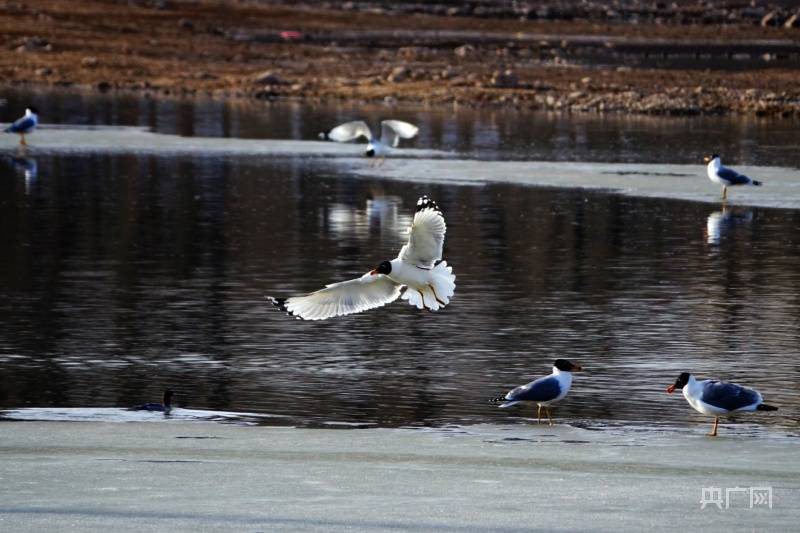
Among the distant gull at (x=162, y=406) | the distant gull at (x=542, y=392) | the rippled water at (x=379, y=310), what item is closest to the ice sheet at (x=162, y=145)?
the rippled water at (x=379, y=310)

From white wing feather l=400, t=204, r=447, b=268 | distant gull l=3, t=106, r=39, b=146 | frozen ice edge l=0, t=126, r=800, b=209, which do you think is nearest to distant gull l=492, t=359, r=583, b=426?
white wing feather l=400, t=204, r=447, b=268

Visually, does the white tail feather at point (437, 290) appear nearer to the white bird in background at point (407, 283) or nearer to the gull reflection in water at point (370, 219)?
the white bird in background at point (407, 283)

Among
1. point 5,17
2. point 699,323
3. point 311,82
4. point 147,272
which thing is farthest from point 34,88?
point 699,323

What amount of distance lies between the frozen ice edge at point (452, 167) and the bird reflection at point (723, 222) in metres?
0.67

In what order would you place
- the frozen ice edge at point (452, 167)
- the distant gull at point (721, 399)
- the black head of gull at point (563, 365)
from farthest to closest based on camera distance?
1. the frozen ice edge at point (452, 167)
2. the black head of gull at point (563, 365)
3. the distant gull at point (721, 399)

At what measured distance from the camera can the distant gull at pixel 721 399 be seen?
10523 mm

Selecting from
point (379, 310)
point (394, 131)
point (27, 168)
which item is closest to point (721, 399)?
point (379, 310)

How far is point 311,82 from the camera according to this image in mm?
46031

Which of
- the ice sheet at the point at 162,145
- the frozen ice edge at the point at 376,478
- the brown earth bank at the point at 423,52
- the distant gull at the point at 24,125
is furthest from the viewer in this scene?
the brown earth bank at the point at 423,52

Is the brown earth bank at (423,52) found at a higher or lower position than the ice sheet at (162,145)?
higher

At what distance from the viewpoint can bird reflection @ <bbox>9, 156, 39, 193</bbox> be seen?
86.2 feet

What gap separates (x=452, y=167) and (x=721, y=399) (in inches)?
677

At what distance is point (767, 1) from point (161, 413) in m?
83.3

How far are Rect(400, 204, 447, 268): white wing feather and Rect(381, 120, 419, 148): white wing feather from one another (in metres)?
14.3
